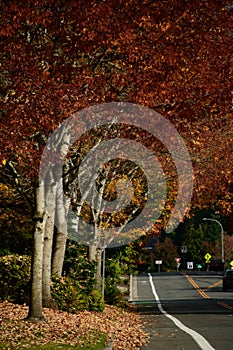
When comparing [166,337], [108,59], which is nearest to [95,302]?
[166,337]

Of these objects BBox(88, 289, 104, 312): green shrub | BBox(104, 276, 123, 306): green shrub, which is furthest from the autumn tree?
BBox(104, 276, 123, 306): green shrub

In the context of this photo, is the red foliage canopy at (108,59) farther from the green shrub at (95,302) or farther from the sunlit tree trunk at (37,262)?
the green shrub at (95,302)

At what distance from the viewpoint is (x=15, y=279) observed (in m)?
24.7

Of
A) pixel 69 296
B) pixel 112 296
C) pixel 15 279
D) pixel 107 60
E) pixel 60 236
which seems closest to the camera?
pixel 107 60

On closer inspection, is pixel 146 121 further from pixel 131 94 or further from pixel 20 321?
pixel 20 321

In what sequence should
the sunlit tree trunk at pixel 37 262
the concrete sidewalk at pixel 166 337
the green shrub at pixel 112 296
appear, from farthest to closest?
the green shrub at pixel 112 296 → the sunlit tree trunk at pixel 37 262 → the concrete sidewalk at pixel 166 337

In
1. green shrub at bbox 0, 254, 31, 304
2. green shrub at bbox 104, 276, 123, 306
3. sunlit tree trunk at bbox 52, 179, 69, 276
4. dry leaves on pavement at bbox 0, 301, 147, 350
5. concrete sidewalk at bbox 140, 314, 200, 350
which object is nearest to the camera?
dry leaves on pavement at bbox 0, 301, 147, 350

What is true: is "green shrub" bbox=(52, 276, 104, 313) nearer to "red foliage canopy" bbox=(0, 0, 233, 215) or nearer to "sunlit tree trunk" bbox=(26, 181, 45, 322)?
"sunlit tree trunk" bbox=(26, 181, 45, 322)

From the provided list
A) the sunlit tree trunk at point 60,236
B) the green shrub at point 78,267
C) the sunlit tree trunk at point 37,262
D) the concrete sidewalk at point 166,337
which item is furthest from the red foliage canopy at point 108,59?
the green shrub at point 78,267

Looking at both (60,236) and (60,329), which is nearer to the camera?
(60,329)

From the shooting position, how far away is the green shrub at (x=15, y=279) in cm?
2431

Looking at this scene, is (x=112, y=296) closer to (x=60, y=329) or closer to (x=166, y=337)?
(x=166, y=337)

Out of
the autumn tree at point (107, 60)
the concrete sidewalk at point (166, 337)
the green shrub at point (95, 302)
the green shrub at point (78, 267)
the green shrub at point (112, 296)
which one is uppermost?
the autumn tree at point (107, 60)

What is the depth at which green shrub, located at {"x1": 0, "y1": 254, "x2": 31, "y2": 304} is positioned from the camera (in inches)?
957
